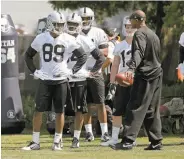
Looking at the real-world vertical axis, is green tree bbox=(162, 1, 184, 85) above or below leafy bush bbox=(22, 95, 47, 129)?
above

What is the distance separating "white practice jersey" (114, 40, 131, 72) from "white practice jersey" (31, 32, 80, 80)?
88 centimetres

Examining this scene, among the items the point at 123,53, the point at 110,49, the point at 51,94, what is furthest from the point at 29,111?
the point at 51,94

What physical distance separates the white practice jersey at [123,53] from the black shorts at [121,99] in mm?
342

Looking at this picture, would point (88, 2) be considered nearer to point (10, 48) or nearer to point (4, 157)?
point (10, 48)

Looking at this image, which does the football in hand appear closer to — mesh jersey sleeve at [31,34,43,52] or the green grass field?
the green grass field

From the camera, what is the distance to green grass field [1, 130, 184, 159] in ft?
39.0

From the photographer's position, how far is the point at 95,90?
14.0 m

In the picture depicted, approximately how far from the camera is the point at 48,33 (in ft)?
42.1

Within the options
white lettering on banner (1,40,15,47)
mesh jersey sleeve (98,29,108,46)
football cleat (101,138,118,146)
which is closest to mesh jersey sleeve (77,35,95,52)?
mesh jersey sleeve (98,29,108,46)

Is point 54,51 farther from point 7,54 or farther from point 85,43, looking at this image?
point 7,54

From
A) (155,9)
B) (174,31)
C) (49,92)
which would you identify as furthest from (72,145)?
(155,9)

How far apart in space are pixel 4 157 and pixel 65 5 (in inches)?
495

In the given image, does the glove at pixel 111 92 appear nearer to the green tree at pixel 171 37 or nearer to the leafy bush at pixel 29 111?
the leafy bush at pixel 29 111

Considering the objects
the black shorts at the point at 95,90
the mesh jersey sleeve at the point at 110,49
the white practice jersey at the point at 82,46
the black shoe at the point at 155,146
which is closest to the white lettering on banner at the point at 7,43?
the mesh jersey sleeve at the point at 110,49
